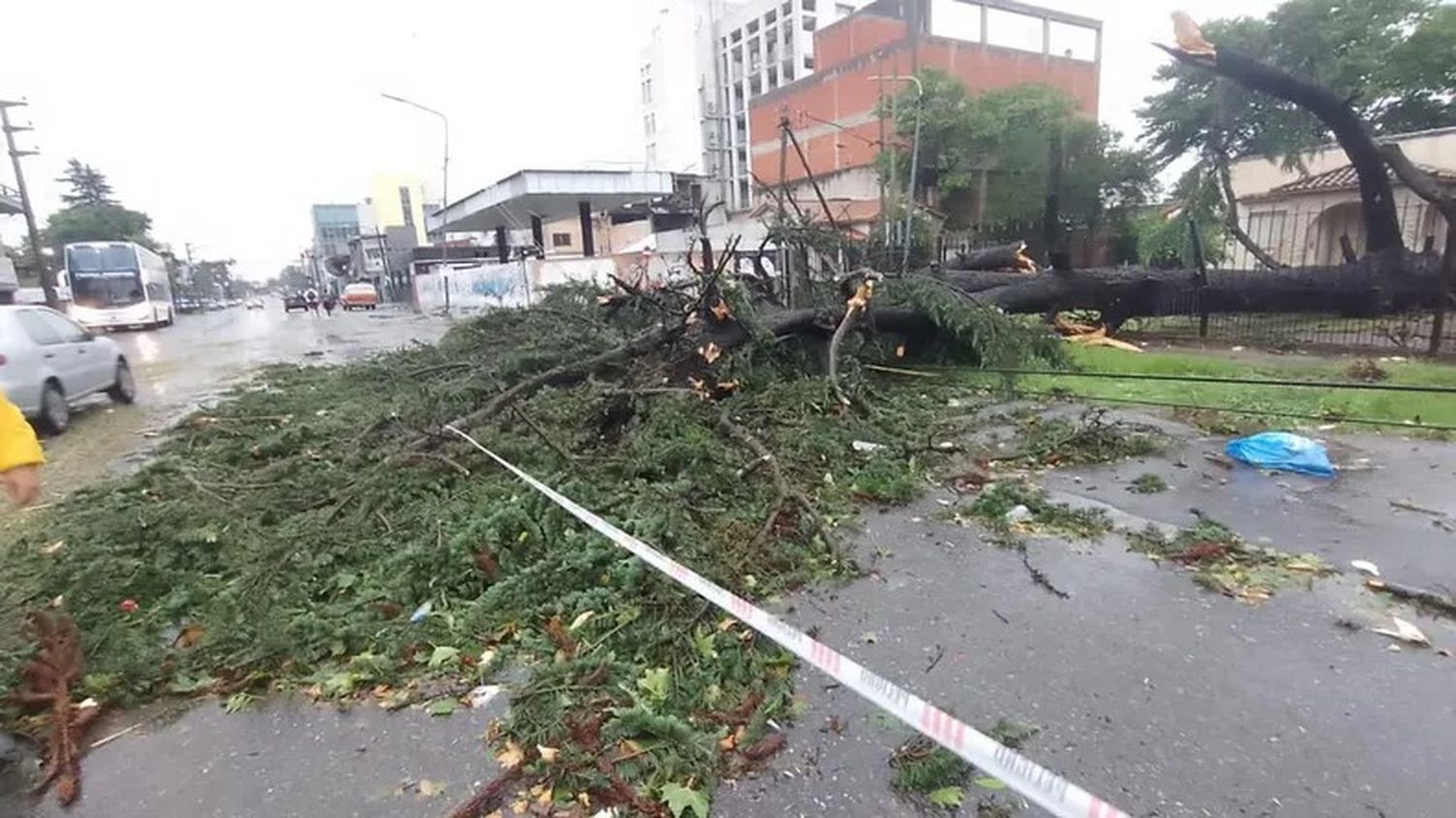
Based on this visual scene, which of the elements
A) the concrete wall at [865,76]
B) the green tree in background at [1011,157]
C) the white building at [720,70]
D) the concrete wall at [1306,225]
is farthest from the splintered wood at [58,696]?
the white building at [720,70]

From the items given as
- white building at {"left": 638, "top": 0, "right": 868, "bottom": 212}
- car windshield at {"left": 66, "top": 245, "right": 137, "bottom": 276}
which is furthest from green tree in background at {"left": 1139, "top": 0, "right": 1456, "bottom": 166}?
white building at {"left": 638, "top": 0, "right": 868, "bottom": 212}

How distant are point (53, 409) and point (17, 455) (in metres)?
6.64

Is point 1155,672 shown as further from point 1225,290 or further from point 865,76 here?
point 865,76

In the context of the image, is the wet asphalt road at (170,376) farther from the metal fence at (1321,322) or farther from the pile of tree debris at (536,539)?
the metal fence at (1321,322)

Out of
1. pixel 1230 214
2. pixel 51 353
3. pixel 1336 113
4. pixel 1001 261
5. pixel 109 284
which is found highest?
pixel 1336 113

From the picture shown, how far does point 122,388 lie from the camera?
943cm

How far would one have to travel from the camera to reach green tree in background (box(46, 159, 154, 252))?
51.1 meters

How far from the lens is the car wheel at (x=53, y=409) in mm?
7305

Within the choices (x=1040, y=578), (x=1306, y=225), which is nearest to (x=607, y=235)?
(x=1306, y=225)

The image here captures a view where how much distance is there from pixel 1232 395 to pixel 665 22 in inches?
2621

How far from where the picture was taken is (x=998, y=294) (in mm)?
8938

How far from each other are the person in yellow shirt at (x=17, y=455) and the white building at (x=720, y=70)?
55.1 m

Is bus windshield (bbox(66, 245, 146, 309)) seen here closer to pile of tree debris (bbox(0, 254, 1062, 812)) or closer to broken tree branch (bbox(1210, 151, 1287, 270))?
pile of tree debris (bbox(0, 254, 1062, 812))

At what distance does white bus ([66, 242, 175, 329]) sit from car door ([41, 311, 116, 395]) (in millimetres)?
21066
